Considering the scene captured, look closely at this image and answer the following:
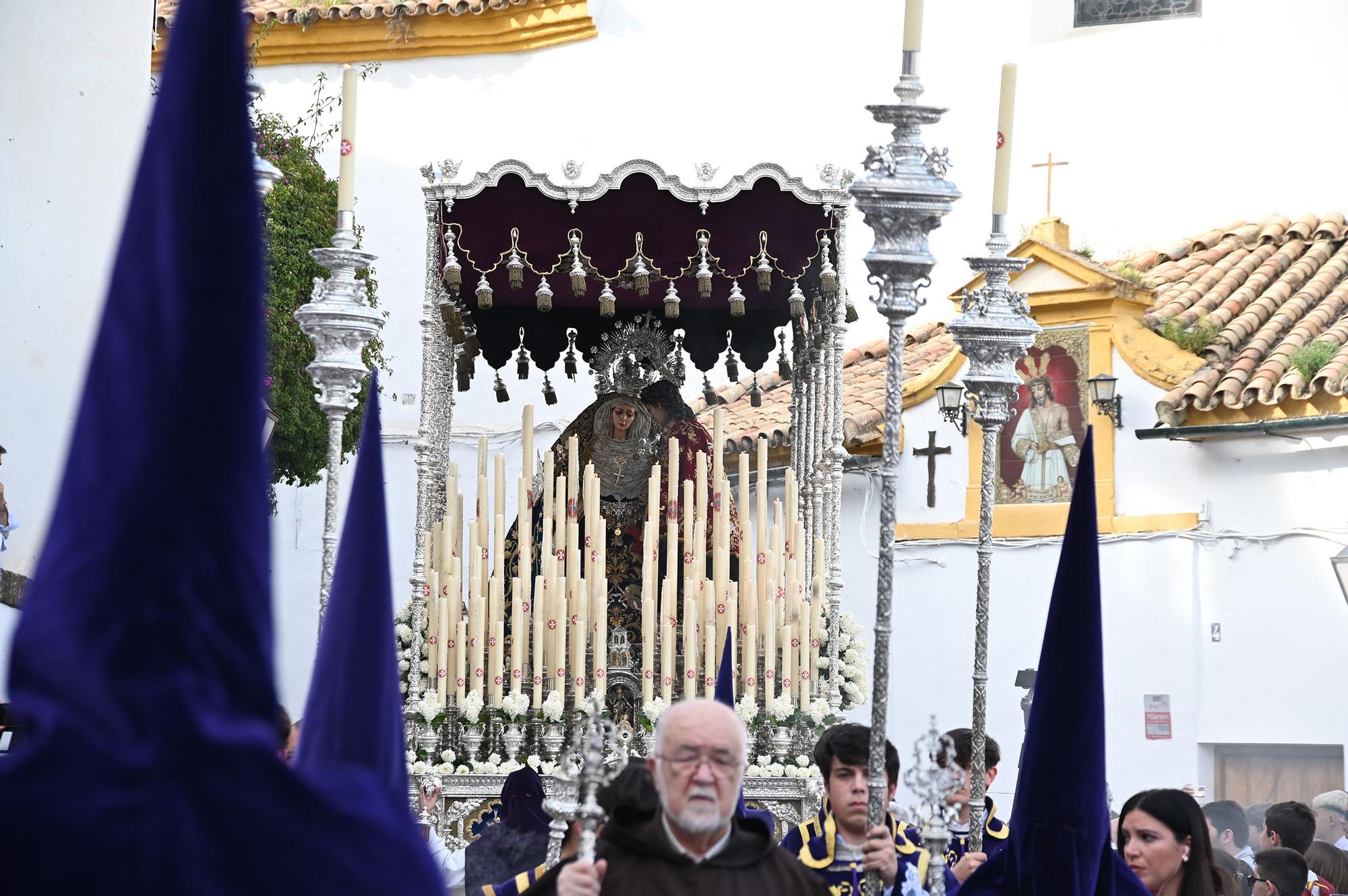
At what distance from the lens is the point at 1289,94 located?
12.9 metres

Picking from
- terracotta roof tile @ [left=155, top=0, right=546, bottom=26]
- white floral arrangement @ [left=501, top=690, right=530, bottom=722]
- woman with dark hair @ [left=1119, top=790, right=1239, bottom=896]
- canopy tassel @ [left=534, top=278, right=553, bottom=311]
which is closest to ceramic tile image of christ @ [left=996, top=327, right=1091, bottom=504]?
terracotta roof tile @ [left=155, top=0, right=546, bottom=26]

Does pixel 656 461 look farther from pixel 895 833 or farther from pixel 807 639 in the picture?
pixel 895 833

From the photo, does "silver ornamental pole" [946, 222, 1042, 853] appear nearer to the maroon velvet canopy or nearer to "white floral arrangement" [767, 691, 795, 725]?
"white floral arrangement" [767, 691, 795, 725]

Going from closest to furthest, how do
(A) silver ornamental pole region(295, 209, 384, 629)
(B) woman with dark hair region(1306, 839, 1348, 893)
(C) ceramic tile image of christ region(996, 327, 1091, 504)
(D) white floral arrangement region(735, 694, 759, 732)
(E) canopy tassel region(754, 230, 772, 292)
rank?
(A) silver ornamental pole region(295, 209, 384, 629)
(B) woman with dark hair region(1306, 839, 1348, 893)
(D) white floral arrangement region(735, 694, 759, 732)
(E) canopy tassel region(754, 230, 772, 292)
(C) ceramic tile image of christ region(996, 327, 1091, 504)

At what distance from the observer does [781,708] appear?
22.3ft

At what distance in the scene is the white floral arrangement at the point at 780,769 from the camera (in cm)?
676

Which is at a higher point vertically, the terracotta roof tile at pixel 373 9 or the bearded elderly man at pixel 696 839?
the terracotta roof tile at pixel 373 9

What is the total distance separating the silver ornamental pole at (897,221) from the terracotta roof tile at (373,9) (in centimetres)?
1076

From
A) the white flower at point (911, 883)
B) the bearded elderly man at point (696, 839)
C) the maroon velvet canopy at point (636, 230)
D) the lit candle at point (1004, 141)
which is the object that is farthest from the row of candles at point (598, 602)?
the bearded elderly man at point (696, 839)

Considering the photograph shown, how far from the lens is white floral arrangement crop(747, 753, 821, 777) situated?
6762mm

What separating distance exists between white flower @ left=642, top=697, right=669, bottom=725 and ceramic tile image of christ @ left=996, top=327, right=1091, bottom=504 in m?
5.98

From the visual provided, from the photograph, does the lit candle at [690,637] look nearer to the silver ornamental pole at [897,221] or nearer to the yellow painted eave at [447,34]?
the silver ornamental pole at [897,221]

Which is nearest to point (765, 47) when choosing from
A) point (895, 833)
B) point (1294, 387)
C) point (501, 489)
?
point (1294, 387)

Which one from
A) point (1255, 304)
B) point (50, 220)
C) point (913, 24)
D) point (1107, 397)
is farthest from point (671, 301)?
point (1255, 304)
